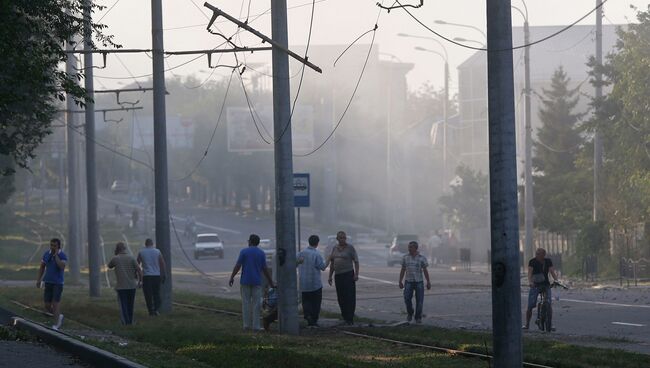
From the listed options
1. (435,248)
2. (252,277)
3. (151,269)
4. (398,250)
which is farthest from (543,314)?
(435,248)

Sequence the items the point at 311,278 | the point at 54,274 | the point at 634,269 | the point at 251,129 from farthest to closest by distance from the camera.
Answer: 1. the point at 251,129
2. the point at 634,269
3. the point at 54,274
4. the point at 311,278

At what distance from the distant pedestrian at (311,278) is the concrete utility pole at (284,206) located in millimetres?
1443

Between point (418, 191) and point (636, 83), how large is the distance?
7259 cm

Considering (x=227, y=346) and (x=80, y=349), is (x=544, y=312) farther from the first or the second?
(x=80, y=349)

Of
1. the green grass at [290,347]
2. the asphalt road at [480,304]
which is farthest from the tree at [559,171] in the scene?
the green grass at [290,347]

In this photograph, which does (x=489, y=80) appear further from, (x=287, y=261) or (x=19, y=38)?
(x=287, y=261)

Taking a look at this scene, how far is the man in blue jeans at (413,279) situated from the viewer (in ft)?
82.8

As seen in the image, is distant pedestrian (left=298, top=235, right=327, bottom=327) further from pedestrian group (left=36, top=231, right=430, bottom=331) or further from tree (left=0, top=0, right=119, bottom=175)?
tree (left=0, top=0, right=119, bottom=175)

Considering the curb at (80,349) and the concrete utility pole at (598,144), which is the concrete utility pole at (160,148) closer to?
the curb at (80,349)

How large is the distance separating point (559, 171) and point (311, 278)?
4738 centimetres

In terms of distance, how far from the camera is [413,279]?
25.5 metres

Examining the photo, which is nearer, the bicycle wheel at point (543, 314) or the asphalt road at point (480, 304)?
the asphalt road at point (480, 304)

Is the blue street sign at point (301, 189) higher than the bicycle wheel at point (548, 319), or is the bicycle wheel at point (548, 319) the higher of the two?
the blue street sign at point (301, 189)

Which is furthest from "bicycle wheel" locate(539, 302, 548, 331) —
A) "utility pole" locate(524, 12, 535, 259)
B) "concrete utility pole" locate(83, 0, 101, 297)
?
"utility pole" locate(524, 12, 535, 259)
